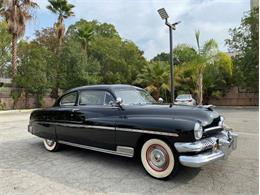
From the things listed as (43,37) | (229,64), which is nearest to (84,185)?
(229,64)

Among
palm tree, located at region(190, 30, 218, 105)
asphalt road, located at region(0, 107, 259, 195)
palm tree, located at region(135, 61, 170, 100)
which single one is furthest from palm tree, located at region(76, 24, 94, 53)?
asphalt road, located at region(0, 107, 259, 195)

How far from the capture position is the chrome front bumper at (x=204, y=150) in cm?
395

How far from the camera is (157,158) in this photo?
442cm

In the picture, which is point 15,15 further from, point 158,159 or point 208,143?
point 208,143

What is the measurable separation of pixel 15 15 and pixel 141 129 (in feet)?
69.4

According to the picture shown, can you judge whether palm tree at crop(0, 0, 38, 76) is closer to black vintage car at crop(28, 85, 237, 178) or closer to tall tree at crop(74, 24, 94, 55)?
tall tree at crop(74, 24, 94, 55)

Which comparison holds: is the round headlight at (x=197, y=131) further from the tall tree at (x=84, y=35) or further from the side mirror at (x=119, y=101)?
the tall tree at (x=84, y=35)

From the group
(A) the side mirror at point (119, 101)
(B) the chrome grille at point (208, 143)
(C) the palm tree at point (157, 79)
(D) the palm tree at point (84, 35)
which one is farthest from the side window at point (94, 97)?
(D) the palm tree at point (84, 35)

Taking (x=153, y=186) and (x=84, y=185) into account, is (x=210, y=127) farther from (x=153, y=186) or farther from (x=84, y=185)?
(x=84, y=185)

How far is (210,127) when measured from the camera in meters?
4.45

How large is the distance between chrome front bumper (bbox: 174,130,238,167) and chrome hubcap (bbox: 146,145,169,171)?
344 millimetres

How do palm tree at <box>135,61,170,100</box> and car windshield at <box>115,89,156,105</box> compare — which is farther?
palm tree at <box>135,61,170,100</box>

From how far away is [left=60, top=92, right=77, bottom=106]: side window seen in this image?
19.7ft

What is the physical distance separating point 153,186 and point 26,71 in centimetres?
2010
